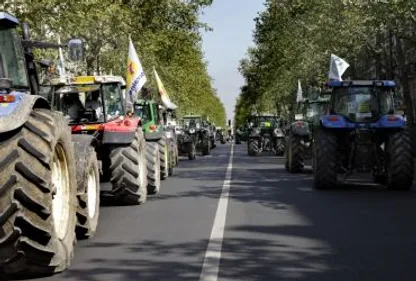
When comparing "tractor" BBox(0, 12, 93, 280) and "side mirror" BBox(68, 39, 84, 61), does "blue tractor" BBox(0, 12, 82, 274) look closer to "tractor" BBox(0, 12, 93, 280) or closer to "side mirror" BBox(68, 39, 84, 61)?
"tractor" BBox(0, 12, 93, 280)

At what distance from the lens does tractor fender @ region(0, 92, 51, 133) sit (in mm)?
5758

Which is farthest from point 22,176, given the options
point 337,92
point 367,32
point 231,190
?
point 367,32

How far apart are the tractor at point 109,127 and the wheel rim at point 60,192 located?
4.00 m

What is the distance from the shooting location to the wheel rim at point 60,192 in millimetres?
6762

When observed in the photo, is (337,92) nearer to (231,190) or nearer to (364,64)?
(231,190)

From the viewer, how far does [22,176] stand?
19.1 ft

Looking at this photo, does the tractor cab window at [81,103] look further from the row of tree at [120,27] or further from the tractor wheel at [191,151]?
the tractor wheel at [191,151]

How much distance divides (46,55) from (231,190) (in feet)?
26.3

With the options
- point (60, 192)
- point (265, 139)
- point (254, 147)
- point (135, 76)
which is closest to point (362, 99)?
point (135, 76)

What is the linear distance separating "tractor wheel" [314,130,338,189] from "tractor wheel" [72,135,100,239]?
6.29 m

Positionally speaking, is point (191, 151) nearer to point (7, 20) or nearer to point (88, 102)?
point (88, 102)


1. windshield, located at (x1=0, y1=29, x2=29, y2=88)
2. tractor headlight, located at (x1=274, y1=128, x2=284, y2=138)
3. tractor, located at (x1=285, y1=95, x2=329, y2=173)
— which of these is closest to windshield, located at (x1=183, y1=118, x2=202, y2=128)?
tractor headlight, located at (x1=274, y1=128, x2=284, y2=138)

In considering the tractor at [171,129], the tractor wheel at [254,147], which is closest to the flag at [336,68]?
the tractor at [171,129]

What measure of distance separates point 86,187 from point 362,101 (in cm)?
858
